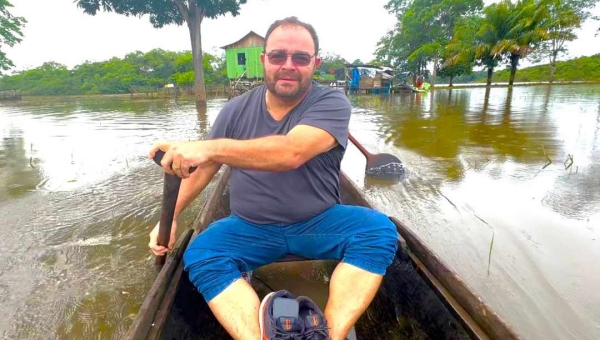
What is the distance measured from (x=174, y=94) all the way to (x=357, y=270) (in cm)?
2950

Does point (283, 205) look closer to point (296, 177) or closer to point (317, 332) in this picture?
point (296, 177)

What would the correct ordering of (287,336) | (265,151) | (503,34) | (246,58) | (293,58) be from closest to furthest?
(287,336)
(265,151)
(293,58)
(503,34)
(246,58)

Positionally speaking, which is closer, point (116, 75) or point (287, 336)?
point (287, 336)

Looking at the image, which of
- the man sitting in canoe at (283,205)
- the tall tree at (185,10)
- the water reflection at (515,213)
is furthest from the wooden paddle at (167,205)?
the tall tree at (185,10)

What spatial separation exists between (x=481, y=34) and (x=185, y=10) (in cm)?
1954

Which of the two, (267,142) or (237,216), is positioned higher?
(267,142)

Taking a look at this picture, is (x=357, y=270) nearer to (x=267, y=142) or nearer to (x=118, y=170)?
(x=267, y=142)

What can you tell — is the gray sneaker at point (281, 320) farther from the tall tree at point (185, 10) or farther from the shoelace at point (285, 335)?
the tall tree at point (185, 10)

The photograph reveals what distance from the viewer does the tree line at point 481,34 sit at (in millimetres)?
21797

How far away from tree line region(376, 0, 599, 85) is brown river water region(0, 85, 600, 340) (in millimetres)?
18977

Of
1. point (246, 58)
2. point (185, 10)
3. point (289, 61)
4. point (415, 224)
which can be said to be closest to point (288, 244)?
point (289, 61)

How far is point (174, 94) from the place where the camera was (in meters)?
28.1

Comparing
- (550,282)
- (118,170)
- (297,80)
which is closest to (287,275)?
(297,80)

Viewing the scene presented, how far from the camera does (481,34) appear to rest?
23.4 m
